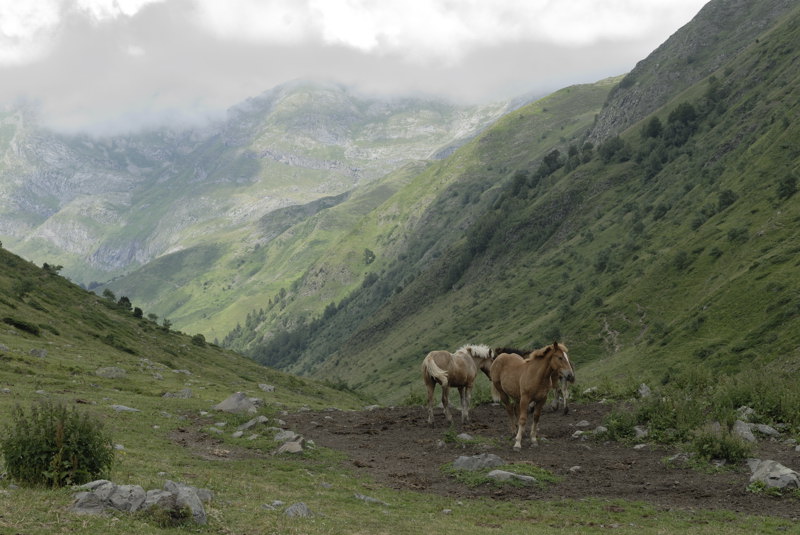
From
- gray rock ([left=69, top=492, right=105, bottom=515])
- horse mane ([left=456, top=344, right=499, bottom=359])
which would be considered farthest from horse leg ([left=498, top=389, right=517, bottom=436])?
gray rock ([left=69, top=492, right=105, bottom=515])

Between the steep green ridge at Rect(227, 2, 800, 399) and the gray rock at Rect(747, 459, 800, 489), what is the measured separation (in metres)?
26.1

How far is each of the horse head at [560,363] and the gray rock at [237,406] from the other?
17055mm

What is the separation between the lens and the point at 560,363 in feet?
79.4

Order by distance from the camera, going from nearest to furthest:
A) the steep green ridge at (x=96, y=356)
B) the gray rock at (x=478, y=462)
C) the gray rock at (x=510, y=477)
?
the gray rock at (x=510, y=477) < the gray rock at (x=478, y=462) < the steep green ridge at (x=96, y=356)

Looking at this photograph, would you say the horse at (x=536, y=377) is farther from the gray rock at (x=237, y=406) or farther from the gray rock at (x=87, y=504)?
the gray rock at (x=87, y=504)

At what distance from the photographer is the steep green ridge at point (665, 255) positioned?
2405 inches

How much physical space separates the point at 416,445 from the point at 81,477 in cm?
1517

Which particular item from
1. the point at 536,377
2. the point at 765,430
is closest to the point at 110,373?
the point at 536,377

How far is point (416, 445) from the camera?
2680 centimetres

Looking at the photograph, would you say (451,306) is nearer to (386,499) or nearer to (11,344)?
(11,344)

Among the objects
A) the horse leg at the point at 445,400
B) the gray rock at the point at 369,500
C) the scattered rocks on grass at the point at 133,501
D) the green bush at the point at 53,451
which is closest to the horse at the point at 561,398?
the horse leg at the point at 445,400

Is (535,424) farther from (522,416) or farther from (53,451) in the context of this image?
(53,451)

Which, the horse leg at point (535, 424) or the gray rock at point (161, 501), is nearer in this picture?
the gray rock at point (161, 501)

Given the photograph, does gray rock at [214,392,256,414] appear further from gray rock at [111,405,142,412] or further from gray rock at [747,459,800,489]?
gray rock at [747,459,800,489]
